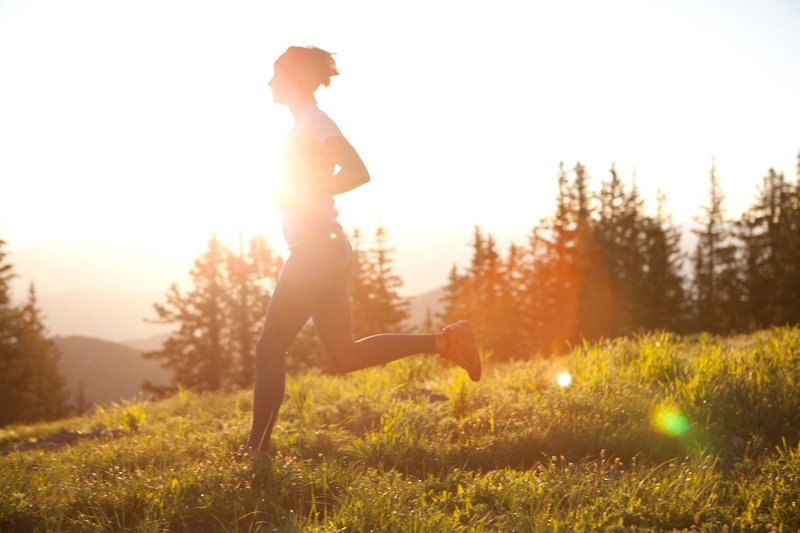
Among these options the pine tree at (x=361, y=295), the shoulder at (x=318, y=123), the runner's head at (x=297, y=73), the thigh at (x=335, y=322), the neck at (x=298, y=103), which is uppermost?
the pine tree at (x=361, y=295)

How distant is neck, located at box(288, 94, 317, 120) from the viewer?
3777 millimetres

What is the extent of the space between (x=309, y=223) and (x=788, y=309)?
40.9 metres

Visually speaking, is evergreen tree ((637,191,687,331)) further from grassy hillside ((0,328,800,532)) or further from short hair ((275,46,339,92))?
short hair ((275,46,339,92))

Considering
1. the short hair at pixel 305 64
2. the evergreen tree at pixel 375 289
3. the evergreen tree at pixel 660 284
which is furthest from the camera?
the evergreen tree at pixel 660 284

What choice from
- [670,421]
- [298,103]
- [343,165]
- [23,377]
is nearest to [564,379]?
[670,421]

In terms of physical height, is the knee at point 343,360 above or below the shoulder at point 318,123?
below

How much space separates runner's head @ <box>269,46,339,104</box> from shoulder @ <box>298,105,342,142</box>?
182 mm

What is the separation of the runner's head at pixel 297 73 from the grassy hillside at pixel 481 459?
2.25 m

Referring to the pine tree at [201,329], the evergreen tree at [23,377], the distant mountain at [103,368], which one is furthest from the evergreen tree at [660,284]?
the distant mountain at [103,368]

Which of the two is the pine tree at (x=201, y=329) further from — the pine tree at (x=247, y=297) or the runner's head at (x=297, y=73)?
the runner's head at (x=297, y=73)

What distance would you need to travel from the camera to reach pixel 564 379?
502cm

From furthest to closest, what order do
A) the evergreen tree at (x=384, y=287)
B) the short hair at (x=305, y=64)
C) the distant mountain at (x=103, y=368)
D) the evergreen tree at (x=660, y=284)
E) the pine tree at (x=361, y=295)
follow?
the distant mountain at (x=103, y=368), the evergreen tree at (x=660, y=284), the evergreen tree at (x=384, y=287), the pine tree at (x=361, y=295), the short hair at (x=305, y=64)

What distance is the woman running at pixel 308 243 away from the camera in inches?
139

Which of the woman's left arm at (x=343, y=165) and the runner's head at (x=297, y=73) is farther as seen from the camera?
the runner's head at (x=297, y=73)
